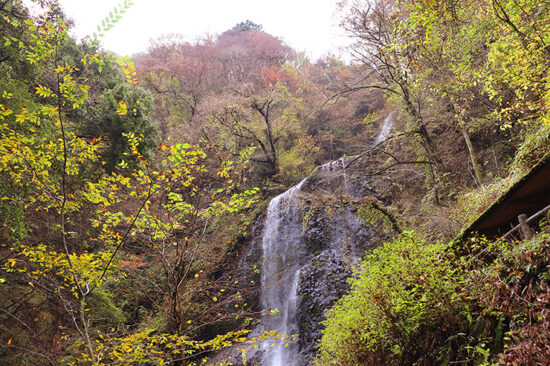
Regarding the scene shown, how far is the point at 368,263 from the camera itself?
4395 mm

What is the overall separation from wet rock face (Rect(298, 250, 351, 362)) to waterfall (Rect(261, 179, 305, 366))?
0.31m

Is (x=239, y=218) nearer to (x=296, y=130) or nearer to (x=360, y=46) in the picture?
(x=296, y=130)

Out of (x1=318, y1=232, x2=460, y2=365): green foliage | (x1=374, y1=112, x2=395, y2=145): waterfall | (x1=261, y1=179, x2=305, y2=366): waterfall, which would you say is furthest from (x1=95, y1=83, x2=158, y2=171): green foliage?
(x1=374, y1=112, x2=395, y2=145): waterfall

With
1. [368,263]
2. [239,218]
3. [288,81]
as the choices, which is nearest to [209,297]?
[239,218]

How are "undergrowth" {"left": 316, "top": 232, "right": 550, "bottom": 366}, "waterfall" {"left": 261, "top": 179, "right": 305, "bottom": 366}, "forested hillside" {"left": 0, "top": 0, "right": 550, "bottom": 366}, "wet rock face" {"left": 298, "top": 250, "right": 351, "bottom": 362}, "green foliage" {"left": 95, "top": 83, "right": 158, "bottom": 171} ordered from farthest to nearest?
"green foliage" {"left": 95, "top": 83, "right": 158, "bottom": 171}
"waterfall" {"left": 261, "top": 179, "right": 305, "bottom": 366}
"wet rock face" {"left": 298, "top": 250, "right": 351, "bottom": 362}
"forested hillside" {"left": 0, "top": 0, "right": 550, "bottom": 366}
"undergrowth" {"left": 316, "top": 232, "right": 550, "bottom": 366}

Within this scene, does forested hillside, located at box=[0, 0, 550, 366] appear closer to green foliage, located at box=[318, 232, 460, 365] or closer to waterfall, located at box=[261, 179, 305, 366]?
green foliage, located at box=[318, 232, 460, 365]

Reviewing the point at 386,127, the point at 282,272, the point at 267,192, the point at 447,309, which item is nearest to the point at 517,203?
the point at 447,309

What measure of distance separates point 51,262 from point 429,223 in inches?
290

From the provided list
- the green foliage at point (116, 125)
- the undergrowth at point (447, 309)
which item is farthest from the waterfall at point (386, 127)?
the undergrowth at point (447, 309)

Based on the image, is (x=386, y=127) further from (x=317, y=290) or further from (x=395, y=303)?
(x=395, y=303)

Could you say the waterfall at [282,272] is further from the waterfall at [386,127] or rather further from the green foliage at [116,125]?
the waterfall at [386,127]

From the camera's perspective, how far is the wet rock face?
854 centimetres

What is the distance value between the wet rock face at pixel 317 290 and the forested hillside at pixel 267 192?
10cm

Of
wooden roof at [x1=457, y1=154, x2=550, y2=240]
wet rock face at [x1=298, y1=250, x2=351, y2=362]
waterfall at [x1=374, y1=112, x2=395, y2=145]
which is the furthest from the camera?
waterfall at [x1=374, y1=112, x2=395, y2=145]
